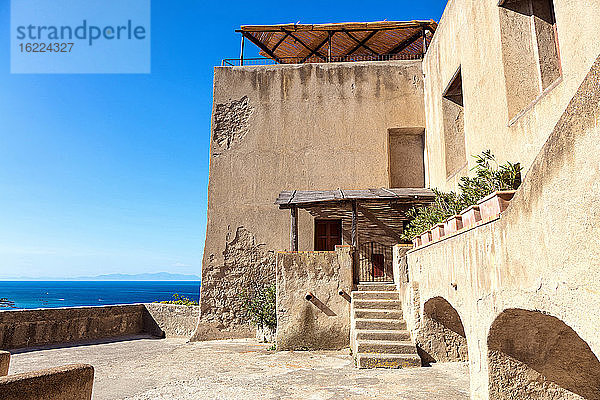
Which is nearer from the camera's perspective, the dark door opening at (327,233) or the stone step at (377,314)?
the stone step at (377,314)

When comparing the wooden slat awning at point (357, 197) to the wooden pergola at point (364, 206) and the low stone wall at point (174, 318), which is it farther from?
the low stone wall at point (174, 318)

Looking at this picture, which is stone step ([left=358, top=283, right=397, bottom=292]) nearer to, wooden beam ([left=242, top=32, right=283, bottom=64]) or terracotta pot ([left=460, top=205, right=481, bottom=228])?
terracotta pot ([left=460, top=205, right=481, bottom=228])

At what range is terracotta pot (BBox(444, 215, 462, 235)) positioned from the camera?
18.2 feet

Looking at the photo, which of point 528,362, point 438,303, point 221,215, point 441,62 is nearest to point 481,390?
point 528,362

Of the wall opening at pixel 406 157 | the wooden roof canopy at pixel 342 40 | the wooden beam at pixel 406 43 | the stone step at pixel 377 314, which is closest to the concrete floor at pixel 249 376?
the stone step at pixel 377 314

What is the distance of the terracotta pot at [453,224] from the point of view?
556 centimetres

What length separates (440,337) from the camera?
777cm

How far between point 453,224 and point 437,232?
0.89m

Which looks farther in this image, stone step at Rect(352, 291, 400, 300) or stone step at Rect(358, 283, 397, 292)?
stone step at Rect(358, 283, 397, 292)

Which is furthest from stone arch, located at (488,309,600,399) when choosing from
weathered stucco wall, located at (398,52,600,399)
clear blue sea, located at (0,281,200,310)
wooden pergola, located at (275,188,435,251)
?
clear blue sea, located at (0,281,200,310)

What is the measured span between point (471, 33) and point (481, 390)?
7.27 metres

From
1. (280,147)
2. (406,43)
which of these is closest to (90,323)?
(280,147)

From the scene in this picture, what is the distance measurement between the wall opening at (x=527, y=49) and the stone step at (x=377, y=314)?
4.22 meters

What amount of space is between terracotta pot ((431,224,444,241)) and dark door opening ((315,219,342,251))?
6855 mm
